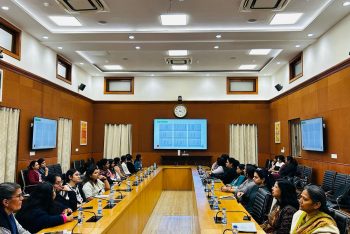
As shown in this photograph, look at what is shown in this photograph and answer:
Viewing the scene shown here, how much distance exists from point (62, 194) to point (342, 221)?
302 cm

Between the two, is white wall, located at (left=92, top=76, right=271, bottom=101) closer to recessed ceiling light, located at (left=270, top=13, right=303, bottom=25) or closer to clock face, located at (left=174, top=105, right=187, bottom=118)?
clock face, located at (left=174, top=105, right=187, bottom=118)

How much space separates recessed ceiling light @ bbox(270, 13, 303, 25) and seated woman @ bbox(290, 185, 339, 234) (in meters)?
4.67

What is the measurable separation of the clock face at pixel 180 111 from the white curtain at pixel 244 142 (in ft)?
5.85

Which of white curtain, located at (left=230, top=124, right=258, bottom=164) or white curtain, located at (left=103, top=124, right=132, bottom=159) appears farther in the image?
white curtain, located at (left=103, top=124, right=132, bottom=159)

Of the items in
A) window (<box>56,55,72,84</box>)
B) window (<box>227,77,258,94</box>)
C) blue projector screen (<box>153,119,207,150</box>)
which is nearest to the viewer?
window (<box>56,55,72,84</box>)

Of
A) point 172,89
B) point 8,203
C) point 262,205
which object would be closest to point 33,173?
point 8,203

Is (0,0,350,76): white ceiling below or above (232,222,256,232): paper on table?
above

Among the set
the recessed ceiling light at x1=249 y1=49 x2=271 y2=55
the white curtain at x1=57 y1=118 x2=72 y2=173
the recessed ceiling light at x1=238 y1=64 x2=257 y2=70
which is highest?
the recessed ceiling light at x1=249 y1=49 x2=271 y2=55

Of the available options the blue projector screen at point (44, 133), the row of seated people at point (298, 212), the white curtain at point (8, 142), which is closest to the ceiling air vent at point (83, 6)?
the white curtain at point (8, 142)

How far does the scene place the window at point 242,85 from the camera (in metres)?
11.6

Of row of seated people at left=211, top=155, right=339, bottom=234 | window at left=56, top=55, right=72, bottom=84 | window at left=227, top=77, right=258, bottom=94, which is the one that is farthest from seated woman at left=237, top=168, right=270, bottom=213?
window at left=227, top=77, right=258, bottom=94

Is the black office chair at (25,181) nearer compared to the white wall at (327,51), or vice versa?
the white wall at (327,51)

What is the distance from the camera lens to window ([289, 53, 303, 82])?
850 cm

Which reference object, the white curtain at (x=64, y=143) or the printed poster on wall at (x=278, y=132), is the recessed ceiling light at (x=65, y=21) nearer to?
the white curtain at (x=64, y=143)
